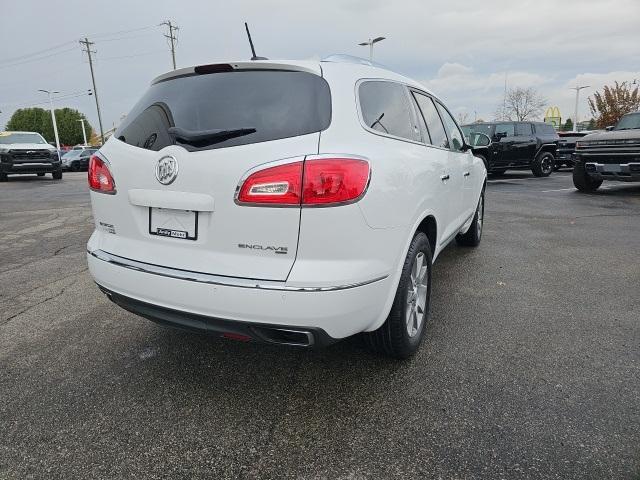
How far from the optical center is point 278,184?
206 cm

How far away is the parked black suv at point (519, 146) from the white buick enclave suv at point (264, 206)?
1313cm

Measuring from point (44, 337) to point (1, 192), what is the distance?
1294cm

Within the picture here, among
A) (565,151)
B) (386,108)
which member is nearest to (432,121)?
(386,108)

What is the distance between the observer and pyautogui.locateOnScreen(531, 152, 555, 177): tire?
53.0 feet

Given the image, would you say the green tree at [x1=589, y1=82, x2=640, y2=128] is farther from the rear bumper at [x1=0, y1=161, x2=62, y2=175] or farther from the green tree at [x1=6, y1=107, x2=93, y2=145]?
the green tree at [x1=6, y1=107, x2=93, y2=145]

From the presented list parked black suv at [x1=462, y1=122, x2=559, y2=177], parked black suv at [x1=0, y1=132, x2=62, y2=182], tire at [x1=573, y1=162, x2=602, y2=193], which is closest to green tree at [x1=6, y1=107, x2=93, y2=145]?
parked black suv at [x1=0, y1=132, x2=62, y2=182]

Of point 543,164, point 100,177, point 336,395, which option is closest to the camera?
point 336,395

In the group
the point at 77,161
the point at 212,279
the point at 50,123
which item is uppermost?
the point at 50,123

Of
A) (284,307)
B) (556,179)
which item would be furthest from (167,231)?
(556,179)

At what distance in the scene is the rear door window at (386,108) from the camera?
251 cm

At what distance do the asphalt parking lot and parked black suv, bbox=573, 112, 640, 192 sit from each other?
6919 millimetres

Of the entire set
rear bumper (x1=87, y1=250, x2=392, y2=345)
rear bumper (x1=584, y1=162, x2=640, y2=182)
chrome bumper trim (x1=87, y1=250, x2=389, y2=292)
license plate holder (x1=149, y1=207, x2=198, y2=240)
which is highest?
license plate holder (x1=149, y1=207, x2=198, y2=240)

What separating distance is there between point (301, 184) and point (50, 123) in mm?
112262

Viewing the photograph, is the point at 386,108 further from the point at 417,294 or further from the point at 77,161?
the point at 77,161
